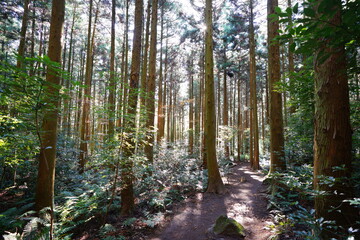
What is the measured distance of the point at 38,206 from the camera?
14.0 ft

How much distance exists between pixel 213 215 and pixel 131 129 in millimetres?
3576

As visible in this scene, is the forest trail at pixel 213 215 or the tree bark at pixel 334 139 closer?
the tree bark at pixel 334 139

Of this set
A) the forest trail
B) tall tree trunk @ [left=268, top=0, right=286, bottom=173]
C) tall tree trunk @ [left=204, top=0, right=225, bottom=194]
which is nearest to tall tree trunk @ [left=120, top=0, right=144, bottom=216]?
the forest trail

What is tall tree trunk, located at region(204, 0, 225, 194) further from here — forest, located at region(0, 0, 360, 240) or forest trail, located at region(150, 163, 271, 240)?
forest trail, located at region(150, 163, 271, 240)

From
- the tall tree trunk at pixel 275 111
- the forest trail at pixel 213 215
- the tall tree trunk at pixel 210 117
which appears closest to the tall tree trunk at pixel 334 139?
the forest trail at pixel 213 215

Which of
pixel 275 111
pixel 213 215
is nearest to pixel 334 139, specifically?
pixel 213 215

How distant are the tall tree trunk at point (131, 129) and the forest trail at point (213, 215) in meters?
1.41

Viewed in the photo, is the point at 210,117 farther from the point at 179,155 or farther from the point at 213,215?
the point at 179,155

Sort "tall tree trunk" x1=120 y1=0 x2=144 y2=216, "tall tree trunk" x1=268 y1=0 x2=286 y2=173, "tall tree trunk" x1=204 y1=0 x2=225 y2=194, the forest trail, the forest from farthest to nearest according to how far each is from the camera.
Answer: "tall tree trunk" x1=204 y1=0 x2=225 y2=194
"tall tree trunk" x1=268 y1=0 x2=286 y2=173
"tall tree trunk" x1=120 y1=0 x2=144 y2=216
the forest trail
the forest

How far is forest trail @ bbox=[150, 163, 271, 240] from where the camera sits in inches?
158

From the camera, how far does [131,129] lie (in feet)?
14.2

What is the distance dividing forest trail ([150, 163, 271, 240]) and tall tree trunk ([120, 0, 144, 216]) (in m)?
1.41

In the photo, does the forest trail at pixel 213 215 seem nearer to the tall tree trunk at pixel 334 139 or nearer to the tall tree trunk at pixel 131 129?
the tall tree trunk at pixel 131 129

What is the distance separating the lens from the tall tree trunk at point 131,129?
436cm
